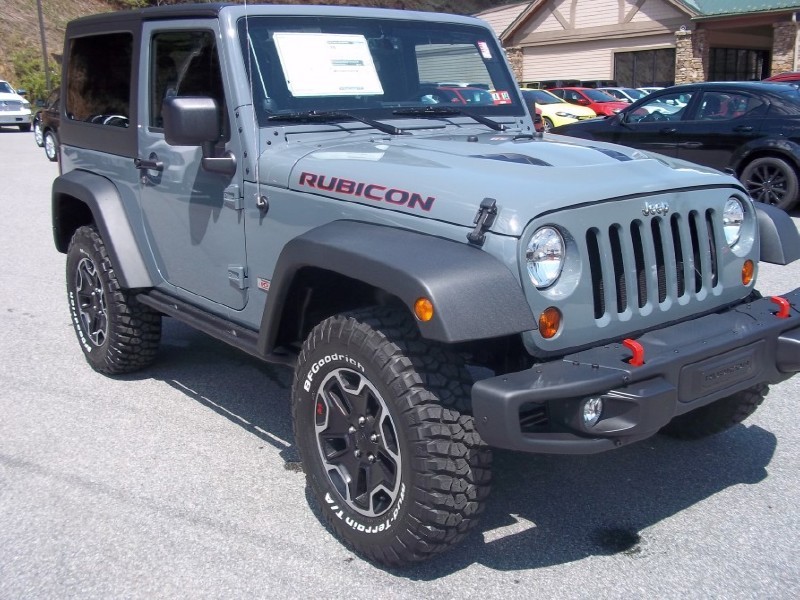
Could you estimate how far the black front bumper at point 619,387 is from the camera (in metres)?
2.70

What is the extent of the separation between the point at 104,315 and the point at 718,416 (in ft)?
10.7

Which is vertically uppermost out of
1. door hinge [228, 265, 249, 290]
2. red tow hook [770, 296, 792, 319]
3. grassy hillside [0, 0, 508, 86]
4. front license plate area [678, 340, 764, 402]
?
grassy hillside [0, 0, 508, 86]

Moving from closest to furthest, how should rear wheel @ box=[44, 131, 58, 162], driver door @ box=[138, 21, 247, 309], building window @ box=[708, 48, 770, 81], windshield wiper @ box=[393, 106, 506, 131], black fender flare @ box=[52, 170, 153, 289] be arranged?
driver door @ box=[138, 21, 247, 309] < windshield wiper @ box=[393, 106, 506, 131] < black fender flare @ box=[52, 170, 153, 289] < rear wheel @ box=[44, 131, 58, 162] < building window @ box=[708, 48, 770, 81]

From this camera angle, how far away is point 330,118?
390 cm

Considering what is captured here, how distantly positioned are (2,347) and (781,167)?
26.2 feet

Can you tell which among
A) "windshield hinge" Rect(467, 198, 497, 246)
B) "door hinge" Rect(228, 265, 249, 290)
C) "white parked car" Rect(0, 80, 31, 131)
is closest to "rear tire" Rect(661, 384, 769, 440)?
"windshield hinge" Rect(467, 198, 497, 246)

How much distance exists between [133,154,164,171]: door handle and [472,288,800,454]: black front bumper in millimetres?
2305

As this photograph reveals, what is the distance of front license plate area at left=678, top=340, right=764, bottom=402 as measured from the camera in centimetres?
294

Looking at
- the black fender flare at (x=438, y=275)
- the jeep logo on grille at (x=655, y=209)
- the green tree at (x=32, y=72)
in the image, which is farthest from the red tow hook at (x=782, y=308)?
the green tree at (x=32, y=72)

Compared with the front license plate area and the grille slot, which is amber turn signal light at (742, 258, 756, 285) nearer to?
the grille slot

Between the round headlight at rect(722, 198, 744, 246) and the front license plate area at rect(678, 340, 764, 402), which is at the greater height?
the round headlight at rect(722, 198, 744, 246)

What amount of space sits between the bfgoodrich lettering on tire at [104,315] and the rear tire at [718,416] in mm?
2801

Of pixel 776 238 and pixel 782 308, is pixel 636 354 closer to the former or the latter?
pixel 782 308

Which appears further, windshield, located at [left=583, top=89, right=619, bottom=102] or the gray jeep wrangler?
windshield, located at [left=583, top=89, right=619, bottom=102]
